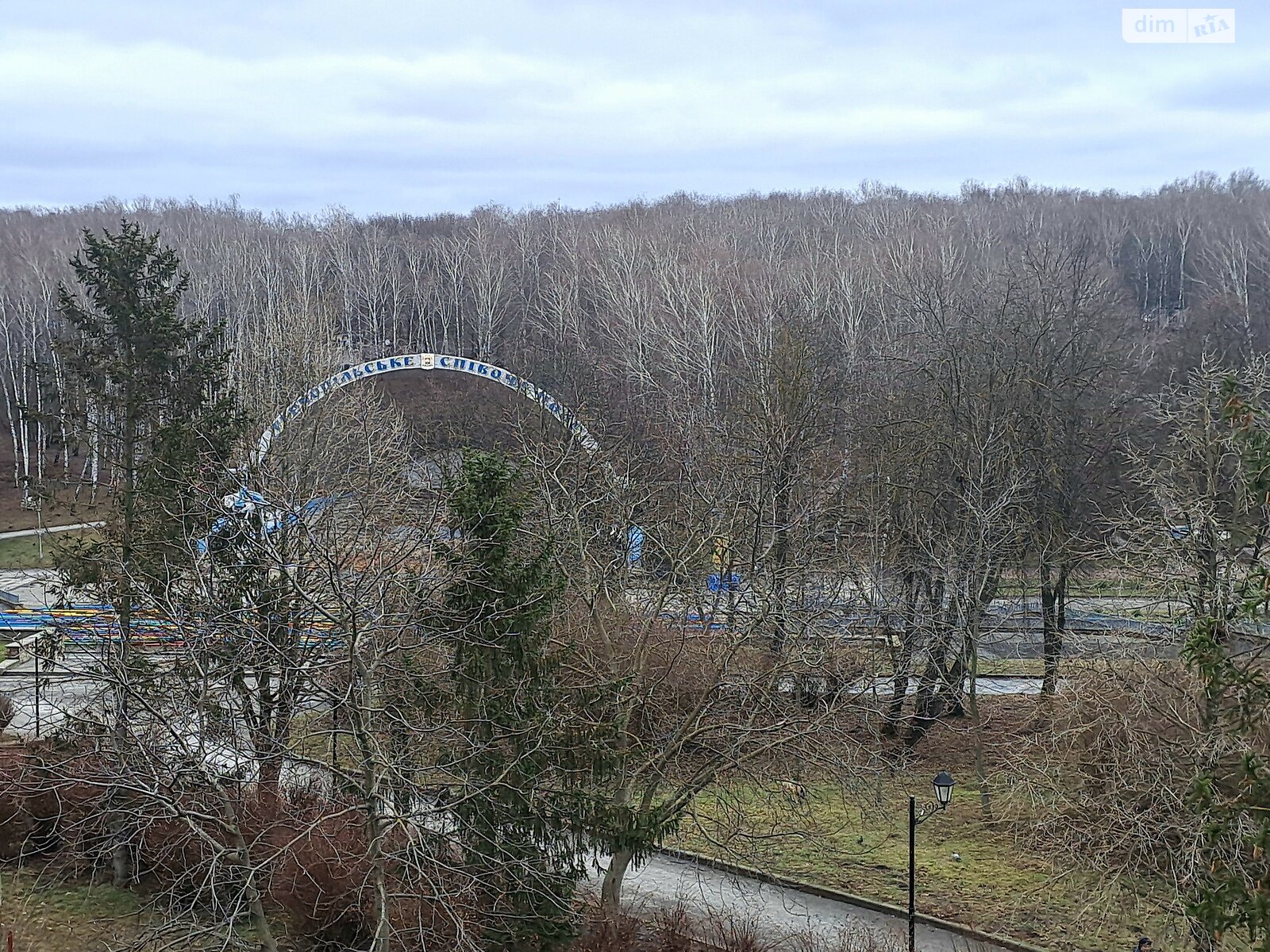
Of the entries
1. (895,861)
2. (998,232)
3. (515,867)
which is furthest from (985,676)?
(998,232)

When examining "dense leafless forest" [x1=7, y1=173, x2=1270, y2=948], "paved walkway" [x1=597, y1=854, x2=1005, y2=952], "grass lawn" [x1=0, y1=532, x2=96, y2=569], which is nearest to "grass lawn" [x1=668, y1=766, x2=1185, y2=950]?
"paved walkway" [x1=597, y1=854, x2=1005, y2=952]

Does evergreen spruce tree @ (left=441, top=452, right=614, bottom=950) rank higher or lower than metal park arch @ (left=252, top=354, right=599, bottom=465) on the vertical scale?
lower

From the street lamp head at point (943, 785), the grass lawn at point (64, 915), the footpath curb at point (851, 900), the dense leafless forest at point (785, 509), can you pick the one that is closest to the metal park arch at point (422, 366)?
the dense leafless forest at point (785, 509)

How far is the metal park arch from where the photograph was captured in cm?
2344

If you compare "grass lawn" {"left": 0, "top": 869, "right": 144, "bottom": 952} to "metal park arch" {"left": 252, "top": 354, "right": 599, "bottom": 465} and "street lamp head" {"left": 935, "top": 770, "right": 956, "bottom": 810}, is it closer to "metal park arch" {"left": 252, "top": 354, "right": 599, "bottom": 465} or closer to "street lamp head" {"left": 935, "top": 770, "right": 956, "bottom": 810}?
"metal park arch" {"left": 252, "top": 354, "right": 599, "bottom": 465}

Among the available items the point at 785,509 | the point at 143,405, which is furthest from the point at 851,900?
the point at 143,405

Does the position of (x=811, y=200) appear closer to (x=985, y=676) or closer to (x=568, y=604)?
(x=985, y=676)

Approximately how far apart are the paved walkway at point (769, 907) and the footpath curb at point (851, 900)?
58 millimetres

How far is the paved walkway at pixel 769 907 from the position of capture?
532 inches

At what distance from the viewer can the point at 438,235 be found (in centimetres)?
8044

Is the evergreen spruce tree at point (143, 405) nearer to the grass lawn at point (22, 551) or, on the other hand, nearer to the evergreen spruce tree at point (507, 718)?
A: the evergreen spruce tree at point (507, 718)

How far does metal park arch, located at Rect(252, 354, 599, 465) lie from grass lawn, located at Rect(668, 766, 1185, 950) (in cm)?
726

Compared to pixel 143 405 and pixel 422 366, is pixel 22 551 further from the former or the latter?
pixel 143 405

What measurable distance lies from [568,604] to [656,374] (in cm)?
3140
